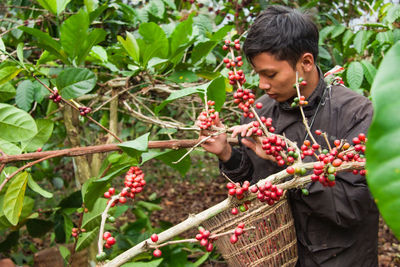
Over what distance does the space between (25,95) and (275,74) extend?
1107mm

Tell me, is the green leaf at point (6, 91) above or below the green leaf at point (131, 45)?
below

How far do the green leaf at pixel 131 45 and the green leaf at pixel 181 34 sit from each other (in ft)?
0.50

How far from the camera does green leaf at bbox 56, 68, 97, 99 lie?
1.20 meters

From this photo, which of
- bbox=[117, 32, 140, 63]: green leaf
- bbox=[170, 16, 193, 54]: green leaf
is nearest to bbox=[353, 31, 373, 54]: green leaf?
bbox=[170, 16, 193, 54]: green leaf

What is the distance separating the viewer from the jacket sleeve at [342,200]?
1.11 metres

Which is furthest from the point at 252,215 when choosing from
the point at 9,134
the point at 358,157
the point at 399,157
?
the point at 9,134

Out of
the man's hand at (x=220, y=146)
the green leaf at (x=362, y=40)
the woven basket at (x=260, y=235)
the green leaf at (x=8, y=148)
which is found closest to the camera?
the woven basket at (x=260, y=235)

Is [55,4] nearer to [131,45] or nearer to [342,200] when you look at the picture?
[131,45]

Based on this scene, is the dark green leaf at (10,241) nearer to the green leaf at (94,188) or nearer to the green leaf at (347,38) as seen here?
the green leaf at (94,188)

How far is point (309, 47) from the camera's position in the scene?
134cm

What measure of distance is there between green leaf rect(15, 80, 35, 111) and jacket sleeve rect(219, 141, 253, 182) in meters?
0.92

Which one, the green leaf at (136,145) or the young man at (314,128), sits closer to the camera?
the green leaf at (136,145)

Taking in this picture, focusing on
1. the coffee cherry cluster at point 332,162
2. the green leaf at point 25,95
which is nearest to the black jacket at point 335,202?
the coffee cherry cluster at point 332,162

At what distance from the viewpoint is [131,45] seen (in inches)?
51.2
